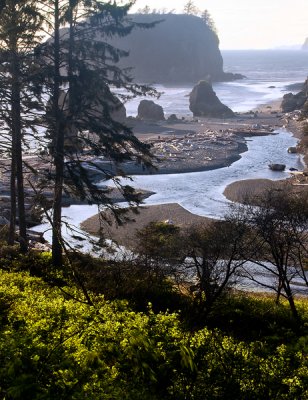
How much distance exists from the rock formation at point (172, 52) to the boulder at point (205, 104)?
204 ft

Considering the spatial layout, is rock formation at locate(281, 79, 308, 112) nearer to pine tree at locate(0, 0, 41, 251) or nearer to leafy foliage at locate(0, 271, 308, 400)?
pine tree at locate(0, 0, 41, 251)

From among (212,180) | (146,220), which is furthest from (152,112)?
(146,220)

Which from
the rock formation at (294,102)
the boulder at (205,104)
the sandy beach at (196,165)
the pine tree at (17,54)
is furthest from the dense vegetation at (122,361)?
the rock formation at (294,102)

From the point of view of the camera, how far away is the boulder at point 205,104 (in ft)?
314

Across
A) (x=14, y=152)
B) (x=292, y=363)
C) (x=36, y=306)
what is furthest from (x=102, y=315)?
(x=14, y=152)

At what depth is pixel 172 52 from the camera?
16862cm

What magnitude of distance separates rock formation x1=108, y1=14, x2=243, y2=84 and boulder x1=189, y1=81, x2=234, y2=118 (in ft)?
204

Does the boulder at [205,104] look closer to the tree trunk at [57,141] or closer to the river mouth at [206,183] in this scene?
the river mouth at [206,183]

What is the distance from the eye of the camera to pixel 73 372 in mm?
5695

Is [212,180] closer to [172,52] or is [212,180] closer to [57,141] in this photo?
[57,141]

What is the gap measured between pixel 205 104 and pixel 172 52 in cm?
7870

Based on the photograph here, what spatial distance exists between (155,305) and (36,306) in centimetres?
758

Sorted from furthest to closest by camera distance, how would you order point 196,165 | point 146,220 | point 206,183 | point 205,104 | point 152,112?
point 205,104, point 152,112, point 196,165, point 206,183, point 146,220

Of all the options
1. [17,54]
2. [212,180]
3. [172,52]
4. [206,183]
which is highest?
[172,52]
